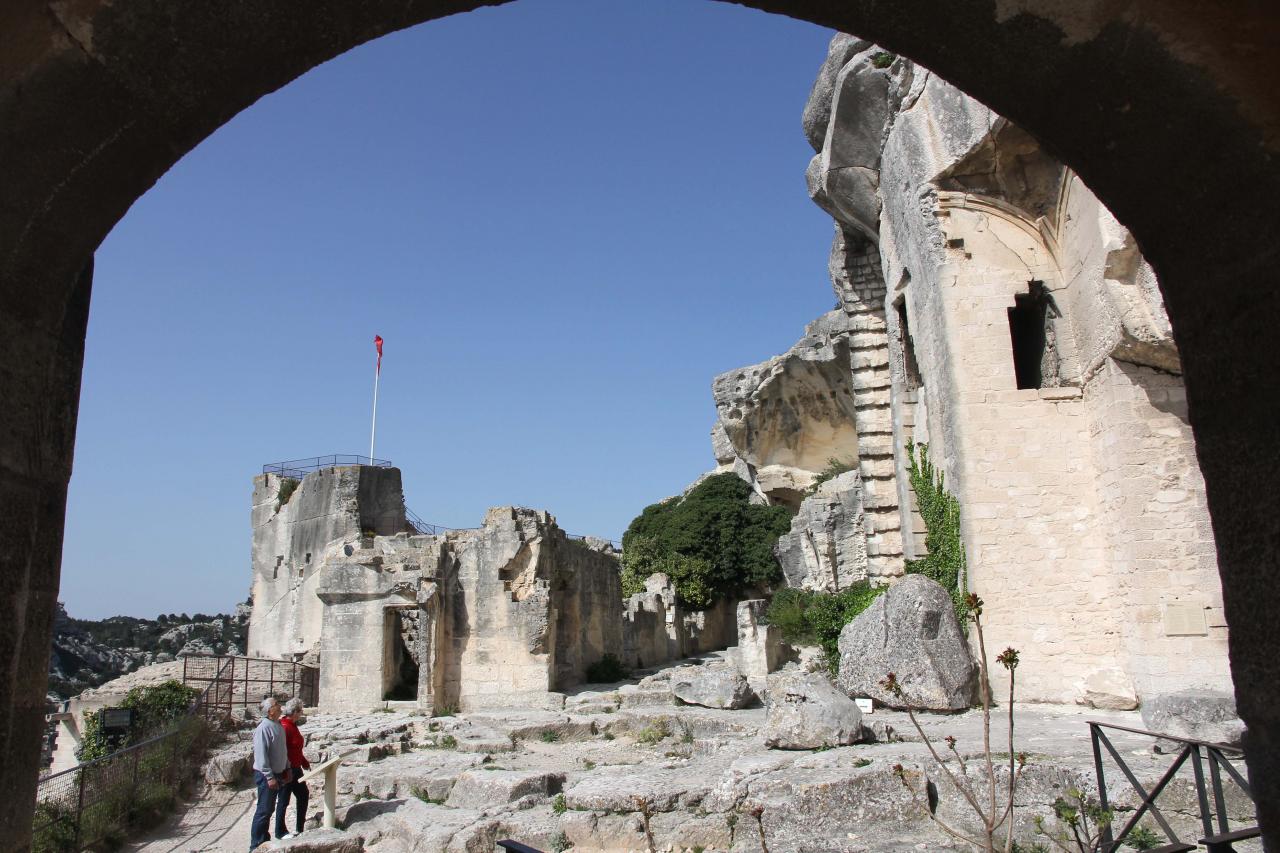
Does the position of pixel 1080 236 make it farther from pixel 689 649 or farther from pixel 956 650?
pixel 689 649

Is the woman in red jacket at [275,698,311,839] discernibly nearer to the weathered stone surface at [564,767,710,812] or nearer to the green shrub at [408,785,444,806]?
the green shrub at [408,785,444,806]

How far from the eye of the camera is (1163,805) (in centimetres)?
607

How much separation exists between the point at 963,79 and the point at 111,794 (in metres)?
9.27

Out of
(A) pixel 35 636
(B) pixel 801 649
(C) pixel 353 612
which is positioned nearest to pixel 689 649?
(B) pixel 801 649

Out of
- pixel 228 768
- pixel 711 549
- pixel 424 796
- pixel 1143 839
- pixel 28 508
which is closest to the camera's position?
pixel 28 508

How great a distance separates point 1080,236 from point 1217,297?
962 cm

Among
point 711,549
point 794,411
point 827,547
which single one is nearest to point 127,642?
point 711,549

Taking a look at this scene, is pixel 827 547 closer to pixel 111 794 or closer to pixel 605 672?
pixel 605 672

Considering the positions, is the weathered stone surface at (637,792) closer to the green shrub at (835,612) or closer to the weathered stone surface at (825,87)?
the green shrub at (835,612)

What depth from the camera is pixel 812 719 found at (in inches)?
319

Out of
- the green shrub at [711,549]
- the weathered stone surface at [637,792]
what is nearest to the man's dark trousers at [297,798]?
the weathered stone surface at [637,792]

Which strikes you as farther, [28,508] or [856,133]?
[856,133]

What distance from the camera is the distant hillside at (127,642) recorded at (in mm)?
35491

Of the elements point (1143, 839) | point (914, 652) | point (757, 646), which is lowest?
point (1143, 839)
